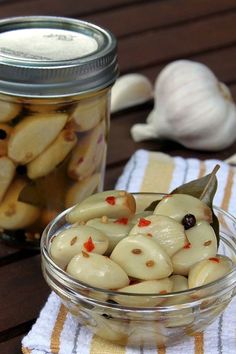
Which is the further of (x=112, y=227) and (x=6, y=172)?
(x=6, y=172)

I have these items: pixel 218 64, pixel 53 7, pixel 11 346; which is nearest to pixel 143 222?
pixel 11 346

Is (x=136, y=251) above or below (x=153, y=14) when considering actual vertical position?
above

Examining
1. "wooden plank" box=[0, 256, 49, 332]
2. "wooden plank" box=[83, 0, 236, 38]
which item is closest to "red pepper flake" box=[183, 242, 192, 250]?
"wooden plank" box=[0, 256, 49, 332]

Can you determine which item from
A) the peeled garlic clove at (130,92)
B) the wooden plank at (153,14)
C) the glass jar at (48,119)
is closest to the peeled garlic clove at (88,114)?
the glass jar at (48,119)

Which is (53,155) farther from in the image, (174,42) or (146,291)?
(174,42)

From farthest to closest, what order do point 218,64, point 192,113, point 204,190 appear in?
point 218,64 < point 192,113 < point 204,190

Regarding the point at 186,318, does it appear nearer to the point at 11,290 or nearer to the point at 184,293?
the point at 184,293

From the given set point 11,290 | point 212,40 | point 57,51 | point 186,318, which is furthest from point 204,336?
point 212,40
